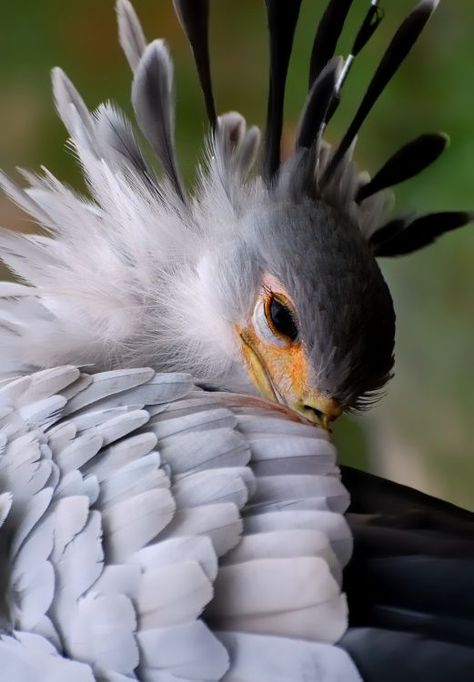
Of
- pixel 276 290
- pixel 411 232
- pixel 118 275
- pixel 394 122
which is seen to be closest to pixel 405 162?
pixel 411 232

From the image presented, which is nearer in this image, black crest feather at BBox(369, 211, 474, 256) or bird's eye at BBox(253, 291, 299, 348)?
bird's eye at BBox(253, 291, 299, 348)

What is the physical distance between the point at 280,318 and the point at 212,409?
0.20 m

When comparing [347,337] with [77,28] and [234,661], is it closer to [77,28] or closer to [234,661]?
[234,661]

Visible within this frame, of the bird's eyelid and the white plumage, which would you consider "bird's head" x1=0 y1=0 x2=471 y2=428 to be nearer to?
the bird's eyelid

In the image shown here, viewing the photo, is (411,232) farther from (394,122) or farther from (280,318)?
(394,122)

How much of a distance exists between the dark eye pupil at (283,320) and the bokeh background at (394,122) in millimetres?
517

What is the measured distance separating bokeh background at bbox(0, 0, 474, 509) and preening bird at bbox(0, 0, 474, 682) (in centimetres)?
39

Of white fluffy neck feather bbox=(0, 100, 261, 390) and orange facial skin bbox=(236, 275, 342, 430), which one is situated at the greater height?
white fluffy neck feather bbox=(0, 100, 261, 390)

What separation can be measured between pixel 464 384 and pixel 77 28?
30.4 inches

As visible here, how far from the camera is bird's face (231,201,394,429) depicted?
23.5 inches

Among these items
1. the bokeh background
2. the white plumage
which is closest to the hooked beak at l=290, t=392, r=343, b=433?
the white plumage

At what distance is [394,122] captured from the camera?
116 centimetres

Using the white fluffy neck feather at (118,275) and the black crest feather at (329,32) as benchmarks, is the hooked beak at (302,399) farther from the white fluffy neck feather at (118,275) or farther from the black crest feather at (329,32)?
the black crest feather at (329,32)

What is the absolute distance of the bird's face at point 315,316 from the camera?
60cm
